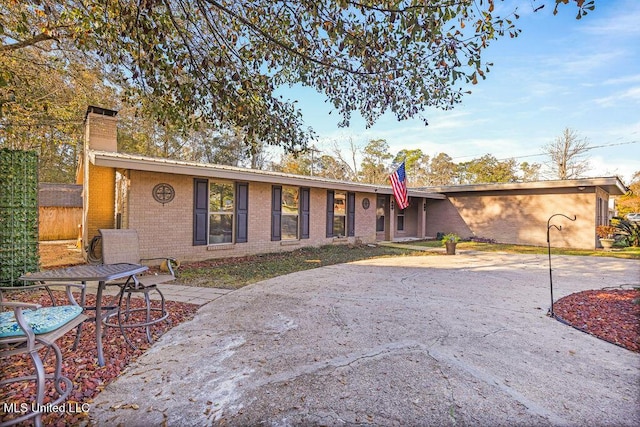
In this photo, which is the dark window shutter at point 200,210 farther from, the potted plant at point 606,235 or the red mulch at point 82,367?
the potted plant at point 606,235

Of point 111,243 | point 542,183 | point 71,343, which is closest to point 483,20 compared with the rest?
point 111,243

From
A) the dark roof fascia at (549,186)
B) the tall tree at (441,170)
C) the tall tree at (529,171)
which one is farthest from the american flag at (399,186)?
the tall tree at (441,170)

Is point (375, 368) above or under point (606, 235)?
under

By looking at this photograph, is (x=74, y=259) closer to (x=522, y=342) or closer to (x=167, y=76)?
(x=167, y=76)

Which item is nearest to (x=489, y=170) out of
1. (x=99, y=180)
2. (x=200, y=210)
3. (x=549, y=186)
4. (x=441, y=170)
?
(x=441, y=170)

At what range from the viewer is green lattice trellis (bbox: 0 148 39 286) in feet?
16.7

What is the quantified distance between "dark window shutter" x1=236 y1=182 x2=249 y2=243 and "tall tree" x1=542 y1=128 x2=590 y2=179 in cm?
2605

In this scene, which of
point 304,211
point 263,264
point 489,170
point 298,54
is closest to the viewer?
point 298,54

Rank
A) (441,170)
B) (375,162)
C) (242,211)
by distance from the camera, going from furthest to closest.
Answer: (441,170) < (375,162) < (242,211)

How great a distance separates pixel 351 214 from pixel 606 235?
10096 millimetres

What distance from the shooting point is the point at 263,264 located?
8656 millimetres

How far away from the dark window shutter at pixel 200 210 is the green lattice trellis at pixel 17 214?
11.4 feet

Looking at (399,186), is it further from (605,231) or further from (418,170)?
(418,170)

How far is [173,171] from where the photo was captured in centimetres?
783
